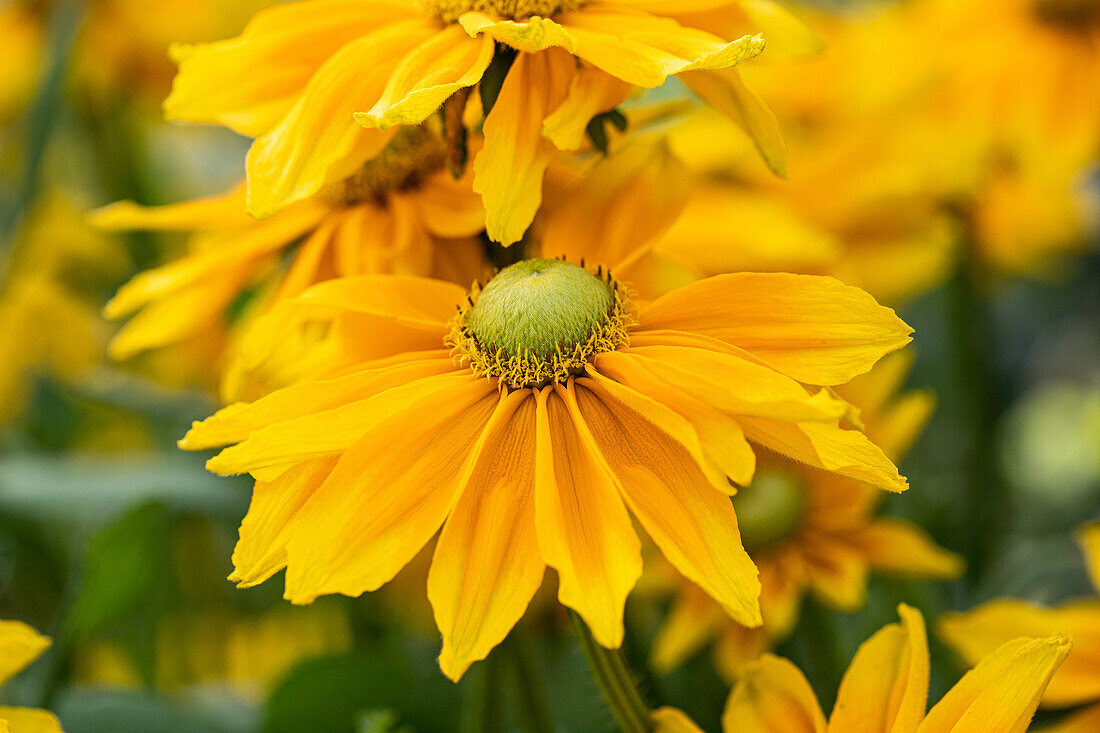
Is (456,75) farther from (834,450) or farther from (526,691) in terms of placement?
(526,691)

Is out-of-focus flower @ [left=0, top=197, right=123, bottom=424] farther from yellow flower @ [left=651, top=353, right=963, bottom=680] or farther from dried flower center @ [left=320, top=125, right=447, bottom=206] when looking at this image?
yellow flower @ [left=651, top=353, right=963, bottom=680]

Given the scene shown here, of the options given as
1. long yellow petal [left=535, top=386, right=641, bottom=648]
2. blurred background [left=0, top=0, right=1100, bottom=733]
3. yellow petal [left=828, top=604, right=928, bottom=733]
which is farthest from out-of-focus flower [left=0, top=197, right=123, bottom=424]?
yellow petal [left=828, top=604, right=928, bottom=733]

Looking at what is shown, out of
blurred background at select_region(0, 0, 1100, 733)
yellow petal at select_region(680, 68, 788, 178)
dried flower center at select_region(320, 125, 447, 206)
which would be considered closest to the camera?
yellow petal at select_region(680, 68, 788, 178)

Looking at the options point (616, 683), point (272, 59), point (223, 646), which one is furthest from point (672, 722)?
point (223, 646)

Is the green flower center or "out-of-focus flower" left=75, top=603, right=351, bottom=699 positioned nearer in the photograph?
the green flower center

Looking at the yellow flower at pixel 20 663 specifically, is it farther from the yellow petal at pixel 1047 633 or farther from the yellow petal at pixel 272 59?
the yellow petal at pixel 1047 633

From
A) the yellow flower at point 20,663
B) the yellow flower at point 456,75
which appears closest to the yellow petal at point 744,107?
the yellow flower at point 456,75

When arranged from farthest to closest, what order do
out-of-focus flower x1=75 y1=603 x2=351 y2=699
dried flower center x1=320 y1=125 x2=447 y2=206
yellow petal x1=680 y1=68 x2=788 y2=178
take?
1. out-of-focus flower x1=75 y1=603 x2=351 y2=699
2. dried flower center x1=320 y1=125 x2=447 y2=206
3. yellow petal x1=680 y1=68 x2=788 y2=178
